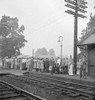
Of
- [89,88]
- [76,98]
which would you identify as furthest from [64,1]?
[76,98]

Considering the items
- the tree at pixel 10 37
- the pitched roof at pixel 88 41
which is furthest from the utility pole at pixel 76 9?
the tree at pixel 10 37

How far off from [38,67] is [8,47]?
19412mm

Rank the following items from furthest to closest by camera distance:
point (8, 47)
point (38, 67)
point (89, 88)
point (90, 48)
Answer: point (8, 47), point (38, 67), point (90, 48), point (89, 88)

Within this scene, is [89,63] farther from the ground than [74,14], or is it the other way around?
[74,14]

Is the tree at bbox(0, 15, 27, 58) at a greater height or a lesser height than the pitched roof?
greater

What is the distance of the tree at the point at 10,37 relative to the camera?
38131 millimetres

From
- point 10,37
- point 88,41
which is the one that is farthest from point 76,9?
point 10,37

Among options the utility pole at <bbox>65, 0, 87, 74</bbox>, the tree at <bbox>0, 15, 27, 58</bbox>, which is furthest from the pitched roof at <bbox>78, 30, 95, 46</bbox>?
the tree at <bbox>0, 15, 27, 58</bbox>

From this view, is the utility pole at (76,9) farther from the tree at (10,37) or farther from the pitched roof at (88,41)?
the tree at (10,37)

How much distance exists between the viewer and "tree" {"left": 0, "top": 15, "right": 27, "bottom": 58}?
38.1m

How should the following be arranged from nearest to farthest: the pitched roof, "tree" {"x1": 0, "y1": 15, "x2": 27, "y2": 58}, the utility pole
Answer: the pitched roof → the utility pole → "tree" {"x1": 0, "y1": 15, "x2": 27, "y2": 58}

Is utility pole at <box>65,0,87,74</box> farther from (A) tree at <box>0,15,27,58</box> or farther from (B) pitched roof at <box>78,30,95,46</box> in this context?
(A) tree at <box>0,15,27,58</box>

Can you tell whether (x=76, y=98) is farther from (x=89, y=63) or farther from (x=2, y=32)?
(x=2, y=32)

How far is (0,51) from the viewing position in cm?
3922
